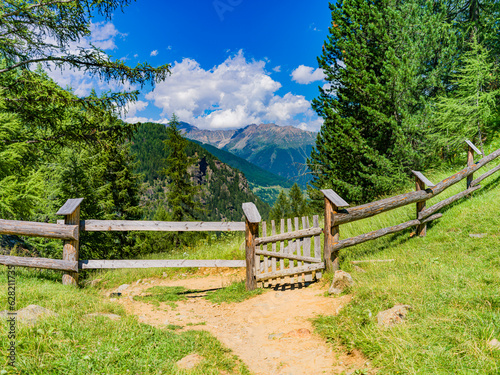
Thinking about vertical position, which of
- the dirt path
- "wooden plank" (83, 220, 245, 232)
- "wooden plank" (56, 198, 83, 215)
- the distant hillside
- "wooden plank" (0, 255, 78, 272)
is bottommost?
the dirt path

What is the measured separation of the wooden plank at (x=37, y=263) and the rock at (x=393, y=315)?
19.2 feet

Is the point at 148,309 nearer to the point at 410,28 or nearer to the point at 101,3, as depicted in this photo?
the point at 101,3

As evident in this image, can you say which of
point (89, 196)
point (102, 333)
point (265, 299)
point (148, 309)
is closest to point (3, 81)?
point (89, 196)

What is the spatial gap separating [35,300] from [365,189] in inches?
460

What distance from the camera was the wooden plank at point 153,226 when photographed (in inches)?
237

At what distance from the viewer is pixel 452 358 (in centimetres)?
257

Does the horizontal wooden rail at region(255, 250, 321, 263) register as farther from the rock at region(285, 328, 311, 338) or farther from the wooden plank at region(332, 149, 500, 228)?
the rock at region(285, 328, 311, 338)

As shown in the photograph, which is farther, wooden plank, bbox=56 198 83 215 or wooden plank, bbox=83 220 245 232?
wooden plank, bbox=83 220 245 232

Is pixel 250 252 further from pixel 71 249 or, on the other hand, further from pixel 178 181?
pixel 178 181

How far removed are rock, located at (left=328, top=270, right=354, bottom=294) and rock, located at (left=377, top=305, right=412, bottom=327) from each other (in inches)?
59.0

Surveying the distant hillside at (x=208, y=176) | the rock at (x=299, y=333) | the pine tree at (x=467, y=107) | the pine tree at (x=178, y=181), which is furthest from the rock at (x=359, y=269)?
the distant hillside at (x=208, y=176)

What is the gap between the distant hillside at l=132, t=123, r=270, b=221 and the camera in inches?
6073

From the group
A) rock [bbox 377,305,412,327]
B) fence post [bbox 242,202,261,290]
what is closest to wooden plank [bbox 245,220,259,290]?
fence post [bbox 242,202,261,290]

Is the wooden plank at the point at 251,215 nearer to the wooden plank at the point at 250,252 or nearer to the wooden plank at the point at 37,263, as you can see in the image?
the wooden plank at the point at 250,252
